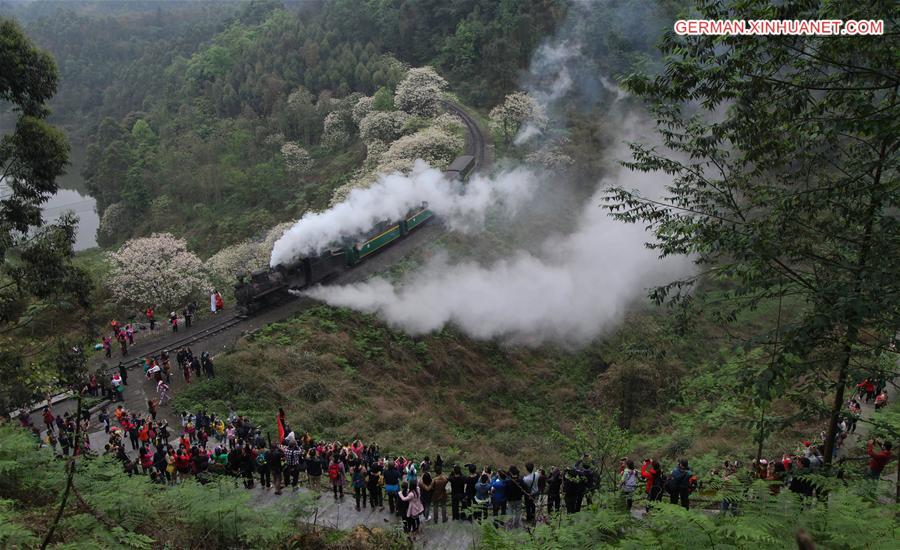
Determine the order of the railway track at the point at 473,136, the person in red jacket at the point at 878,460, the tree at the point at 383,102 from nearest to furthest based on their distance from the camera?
the person in red jacket at the point at 878,460
the railway track at the point at 473,136
the tree at the point at 383,102

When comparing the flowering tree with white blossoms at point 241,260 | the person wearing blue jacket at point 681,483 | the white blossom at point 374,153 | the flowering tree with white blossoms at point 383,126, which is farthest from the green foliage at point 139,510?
the flowering tree with white blossoms at point 383,126

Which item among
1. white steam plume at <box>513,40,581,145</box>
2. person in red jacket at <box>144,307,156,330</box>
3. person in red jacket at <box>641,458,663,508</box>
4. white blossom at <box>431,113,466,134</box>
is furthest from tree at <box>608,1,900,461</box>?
white steam plume at <box>513,40,581,145</box>

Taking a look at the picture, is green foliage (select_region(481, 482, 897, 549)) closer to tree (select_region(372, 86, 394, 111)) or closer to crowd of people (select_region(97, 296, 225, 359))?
crowd of people (select_region(97, 296, 225, 359))

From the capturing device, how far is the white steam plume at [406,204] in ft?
88.2

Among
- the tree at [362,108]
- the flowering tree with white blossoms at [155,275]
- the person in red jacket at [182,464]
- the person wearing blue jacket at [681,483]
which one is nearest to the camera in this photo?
the person wearing blue jacket at [681,483]

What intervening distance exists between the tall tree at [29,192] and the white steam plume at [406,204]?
1267cm

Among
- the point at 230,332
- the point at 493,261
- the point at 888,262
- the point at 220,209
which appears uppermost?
the point at 220,209

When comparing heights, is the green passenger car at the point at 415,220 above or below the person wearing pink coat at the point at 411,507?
above

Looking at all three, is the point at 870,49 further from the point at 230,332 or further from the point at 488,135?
the point at 488,135

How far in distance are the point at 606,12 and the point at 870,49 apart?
172 ft

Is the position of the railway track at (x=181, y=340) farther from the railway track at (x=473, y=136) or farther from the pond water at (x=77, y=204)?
the pond water at (x=77, y=204)

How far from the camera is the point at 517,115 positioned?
148 feet

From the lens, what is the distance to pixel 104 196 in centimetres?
5738

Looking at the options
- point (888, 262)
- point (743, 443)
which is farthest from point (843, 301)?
Answer: point (743, 443)
